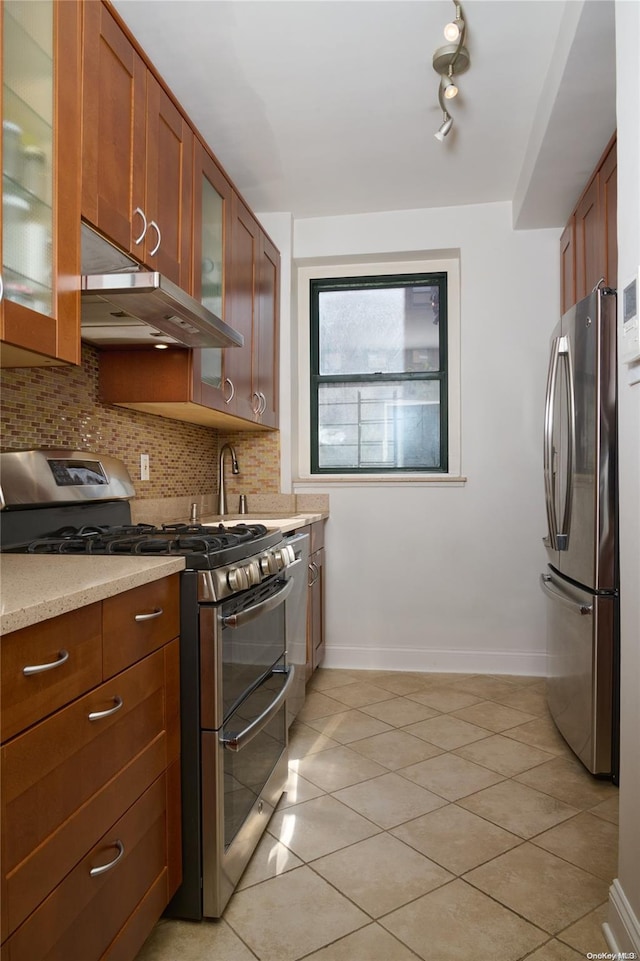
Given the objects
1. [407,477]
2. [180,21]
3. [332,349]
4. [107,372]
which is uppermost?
[180,21]

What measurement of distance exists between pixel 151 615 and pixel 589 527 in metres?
1.59

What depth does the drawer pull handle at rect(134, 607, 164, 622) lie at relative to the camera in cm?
127

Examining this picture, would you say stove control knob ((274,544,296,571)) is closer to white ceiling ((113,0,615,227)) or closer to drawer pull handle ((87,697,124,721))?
drawer pull handle ((87,697,124,721))

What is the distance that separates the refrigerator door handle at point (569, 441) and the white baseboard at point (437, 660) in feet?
4.05

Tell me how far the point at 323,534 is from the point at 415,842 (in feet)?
6.34

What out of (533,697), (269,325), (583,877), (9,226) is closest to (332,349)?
(269,325)

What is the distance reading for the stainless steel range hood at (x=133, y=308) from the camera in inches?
63.0

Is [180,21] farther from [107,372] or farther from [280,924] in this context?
[280,924]

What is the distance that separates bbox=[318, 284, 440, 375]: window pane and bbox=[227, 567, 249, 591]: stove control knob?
239cm

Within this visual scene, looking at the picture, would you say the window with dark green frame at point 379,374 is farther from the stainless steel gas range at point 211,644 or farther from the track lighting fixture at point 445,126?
the stainless steel gas range at point 211,644

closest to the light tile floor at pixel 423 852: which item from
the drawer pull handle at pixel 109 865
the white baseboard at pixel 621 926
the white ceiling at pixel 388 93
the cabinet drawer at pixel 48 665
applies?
the white baseboard at pixel 621 926

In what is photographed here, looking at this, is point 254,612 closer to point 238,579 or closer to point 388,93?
point 238,579

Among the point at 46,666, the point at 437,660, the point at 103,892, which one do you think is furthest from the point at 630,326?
the point at 437,660

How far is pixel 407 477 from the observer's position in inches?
141
